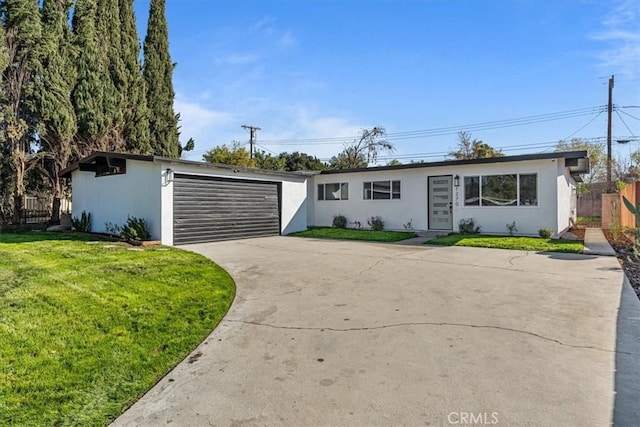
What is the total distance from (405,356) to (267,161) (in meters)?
33.6

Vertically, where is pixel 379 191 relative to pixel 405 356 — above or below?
above

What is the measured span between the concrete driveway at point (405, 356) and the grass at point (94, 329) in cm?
25

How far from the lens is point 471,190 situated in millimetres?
13539

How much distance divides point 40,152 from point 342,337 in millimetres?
18338

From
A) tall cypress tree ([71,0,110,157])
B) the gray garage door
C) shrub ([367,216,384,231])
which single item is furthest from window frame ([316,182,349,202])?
tall cypress tree ([71,0,110,157])

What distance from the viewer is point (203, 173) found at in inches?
472

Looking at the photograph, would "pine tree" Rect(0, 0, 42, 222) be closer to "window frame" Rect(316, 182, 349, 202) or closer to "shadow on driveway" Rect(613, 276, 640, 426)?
"window frame" Rect(316, 182, 349, 202)

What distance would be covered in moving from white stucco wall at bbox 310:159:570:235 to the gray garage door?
3.14m

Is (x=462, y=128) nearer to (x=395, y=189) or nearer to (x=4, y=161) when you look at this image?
(x=395, y=189)

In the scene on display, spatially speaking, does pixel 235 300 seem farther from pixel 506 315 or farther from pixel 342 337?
pixel 506 315

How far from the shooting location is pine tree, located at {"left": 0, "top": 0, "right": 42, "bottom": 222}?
15.4 metres

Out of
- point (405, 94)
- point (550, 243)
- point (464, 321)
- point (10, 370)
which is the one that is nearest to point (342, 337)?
point (464, 321)

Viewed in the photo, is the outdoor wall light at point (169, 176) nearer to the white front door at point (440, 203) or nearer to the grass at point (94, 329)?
the grass at point (94, 329)

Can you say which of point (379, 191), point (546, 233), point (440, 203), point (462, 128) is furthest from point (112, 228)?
point (462, 128)
